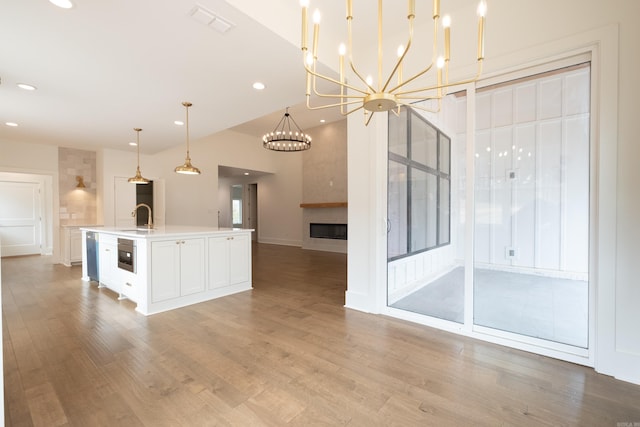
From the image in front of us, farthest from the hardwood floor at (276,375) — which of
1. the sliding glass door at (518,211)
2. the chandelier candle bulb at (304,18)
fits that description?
the chandelier candle bulb at (304,18)

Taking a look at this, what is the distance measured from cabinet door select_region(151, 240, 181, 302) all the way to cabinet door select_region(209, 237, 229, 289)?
1.48 ft

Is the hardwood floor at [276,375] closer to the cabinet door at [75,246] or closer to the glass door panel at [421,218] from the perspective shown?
the glass door panel at [421,218]

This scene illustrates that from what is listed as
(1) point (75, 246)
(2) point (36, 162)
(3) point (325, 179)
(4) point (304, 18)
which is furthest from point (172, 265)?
(3) point (325, 179)

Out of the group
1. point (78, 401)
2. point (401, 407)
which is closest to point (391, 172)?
point (401, 407)

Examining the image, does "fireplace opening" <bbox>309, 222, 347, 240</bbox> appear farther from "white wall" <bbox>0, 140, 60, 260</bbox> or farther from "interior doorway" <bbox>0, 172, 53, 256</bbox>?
"interior doorway" <bbox>0, 172, 53, 256</bbox>

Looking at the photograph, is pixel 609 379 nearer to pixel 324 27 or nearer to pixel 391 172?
pixel 391 172

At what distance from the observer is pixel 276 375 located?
85.9 inches

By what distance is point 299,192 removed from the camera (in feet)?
33.0

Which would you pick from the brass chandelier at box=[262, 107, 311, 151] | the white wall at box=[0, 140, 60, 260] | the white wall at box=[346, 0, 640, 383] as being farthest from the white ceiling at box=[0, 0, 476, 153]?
the white wall at box=[0, 140, 60, 260]

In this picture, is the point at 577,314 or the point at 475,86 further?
the point at 475,86

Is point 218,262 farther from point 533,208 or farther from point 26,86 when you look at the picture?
point 533,208

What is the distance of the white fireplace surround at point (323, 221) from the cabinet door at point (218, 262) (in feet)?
16.0

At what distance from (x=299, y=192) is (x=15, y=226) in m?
8.07

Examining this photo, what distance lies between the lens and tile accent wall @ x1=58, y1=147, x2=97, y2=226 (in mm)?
7098
